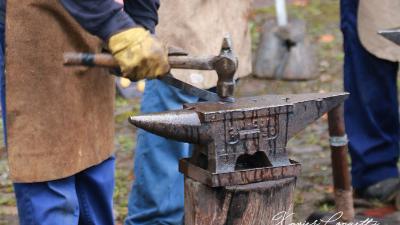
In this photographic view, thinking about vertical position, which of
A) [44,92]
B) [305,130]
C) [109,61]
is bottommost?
[305,130]

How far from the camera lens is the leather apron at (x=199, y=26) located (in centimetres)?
389

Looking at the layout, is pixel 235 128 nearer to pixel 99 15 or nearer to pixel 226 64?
pixel 226 64

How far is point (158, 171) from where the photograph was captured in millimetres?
3943

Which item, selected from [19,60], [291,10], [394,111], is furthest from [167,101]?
[291,10]

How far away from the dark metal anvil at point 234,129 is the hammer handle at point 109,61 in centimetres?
14

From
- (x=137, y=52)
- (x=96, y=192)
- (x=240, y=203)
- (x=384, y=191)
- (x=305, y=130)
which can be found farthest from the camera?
(x=305, y=130)

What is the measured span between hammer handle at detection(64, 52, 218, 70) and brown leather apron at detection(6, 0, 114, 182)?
7.7 inches

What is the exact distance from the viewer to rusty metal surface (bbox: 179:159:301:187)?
9.29 ft

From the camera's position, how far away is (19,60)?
289cm

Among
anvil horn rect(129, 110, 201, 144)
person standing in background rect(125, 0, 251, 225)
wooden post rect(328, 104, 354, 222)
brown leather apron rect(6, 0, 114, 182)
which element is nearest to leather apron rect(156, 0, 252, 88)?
person standing in background rect(125, 0, 251, 225)

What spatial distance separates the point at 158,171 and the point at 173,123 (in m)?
1.17

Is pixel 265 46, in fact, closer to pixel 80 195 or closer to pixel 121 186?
pixel 121 186

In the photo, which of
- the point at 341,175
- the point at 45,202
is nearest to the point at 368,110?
the point at 341,175

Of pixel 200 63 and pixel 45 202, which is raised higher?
pixel 200 63
